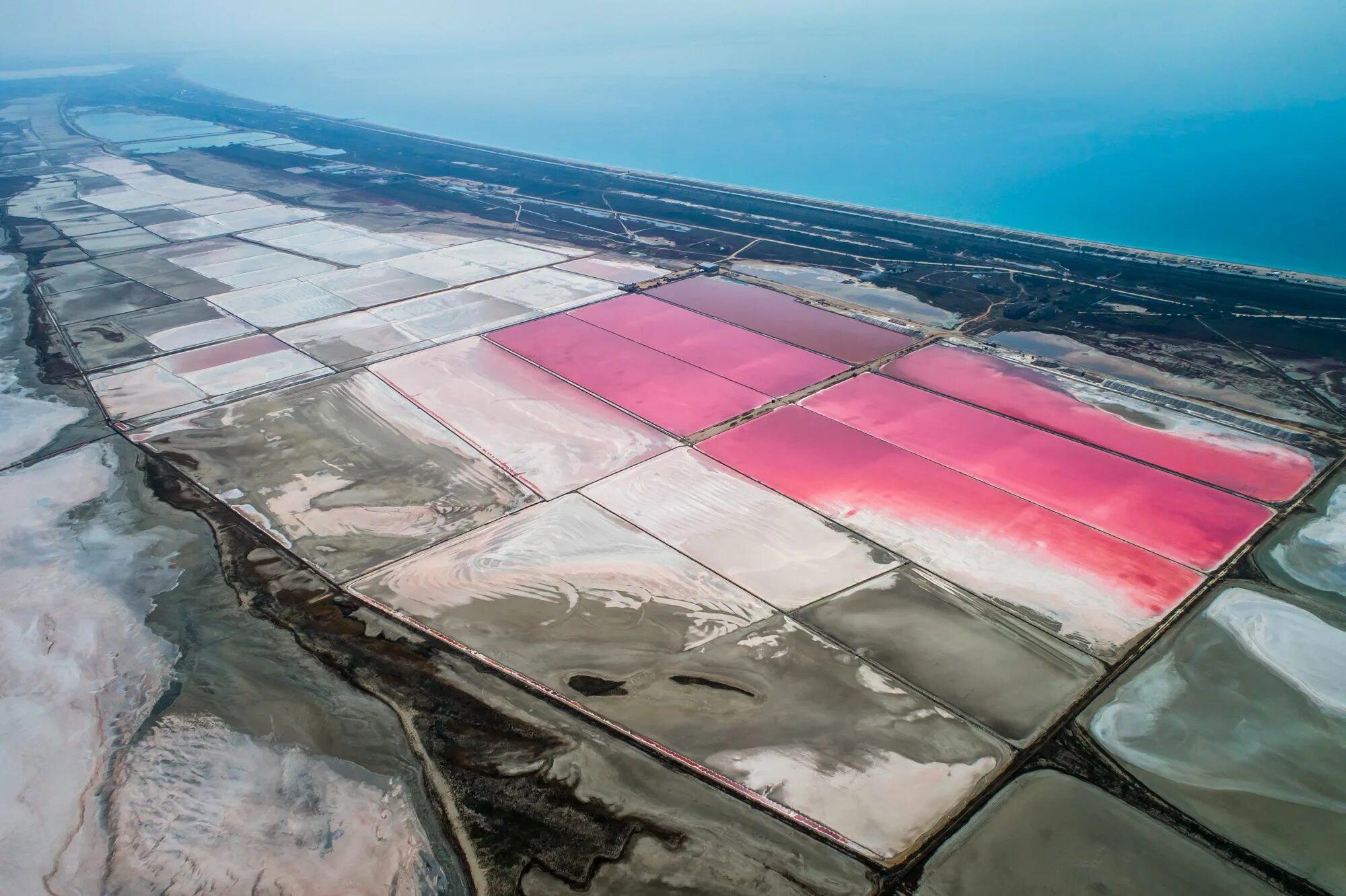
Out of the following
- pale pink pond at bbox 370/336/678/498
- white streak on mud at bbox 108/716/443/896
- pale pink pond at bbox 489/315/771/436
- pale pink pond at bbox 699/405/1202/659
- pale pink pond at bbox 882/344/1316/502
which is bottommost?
white streak on mud at bbox 108/716/443/896

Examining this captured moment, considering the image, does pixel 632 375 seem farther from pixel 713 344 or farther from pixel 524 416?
pixel 524 416

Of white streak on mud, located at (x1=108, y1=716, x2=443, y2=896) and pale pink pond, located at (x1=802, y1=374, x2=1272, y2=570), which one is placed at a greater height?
pale pink pond, located at (x1=802, y1=374, x2=1272, y2=570)

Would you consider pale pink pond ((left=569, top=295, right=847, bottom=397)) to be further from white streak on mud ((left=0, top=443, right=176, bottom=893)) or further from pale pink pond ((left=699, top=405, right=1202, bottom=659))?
white streak on mud ((left=0, top=443, right=176, bottom=893))

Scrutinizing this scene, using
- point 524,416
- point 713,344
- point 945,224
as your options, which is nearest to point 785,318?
point 713,344

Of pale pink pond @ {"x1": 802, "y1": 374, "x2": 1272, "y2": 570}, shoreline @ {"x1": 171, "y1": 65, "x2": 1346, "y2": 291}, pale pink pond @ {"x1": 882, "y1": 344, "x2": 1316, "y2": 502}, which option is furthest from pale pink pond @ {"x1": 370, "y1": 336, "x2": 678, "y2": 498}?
shoreline @ {"x1": 171, "y1": 65, "x2": 1346, "y2": 291}

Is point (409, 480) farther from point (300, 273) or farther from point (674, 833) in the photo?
point (300, 273)
